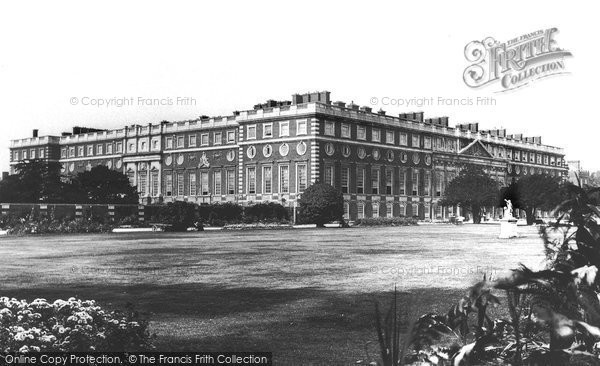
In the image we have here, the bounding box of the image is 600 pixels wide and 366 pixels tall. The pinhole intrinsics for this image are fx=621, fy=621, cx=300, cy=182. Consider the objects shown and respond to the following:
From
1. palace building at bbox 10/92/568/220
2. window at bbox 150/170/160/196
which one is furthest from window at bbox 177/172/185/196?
window at bbox 150/170/160/196

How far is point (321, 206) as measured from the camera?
4869 centimetres

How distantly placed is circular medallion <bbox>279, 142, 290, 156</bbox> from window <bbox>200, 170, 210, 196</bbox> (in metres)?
13.3

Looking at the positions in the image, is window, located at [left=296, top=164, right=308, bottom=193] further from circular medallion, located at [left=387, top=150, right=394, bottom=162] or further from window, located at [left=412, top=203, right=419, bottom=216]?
window, located at [left=412, top=203, right=419, bottom=216]

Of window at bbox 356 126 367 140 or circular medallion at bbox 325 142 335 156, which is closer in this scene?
circular medallion at bbox 325 142 335 156

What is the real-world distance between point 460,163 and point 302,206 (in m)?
29.5

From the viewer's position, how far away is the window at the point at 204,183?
232 feet

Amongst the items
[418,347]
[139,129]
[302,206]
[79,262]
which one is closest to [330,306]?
[418,347]

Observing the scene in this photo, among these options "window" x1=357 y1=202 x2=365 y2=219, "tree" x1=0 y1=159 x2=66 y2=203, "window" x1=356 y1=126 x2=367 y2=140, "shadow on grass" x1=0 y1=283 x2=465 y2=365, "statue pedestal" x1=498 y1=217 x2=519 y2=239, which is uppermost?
"window" x1=356 y1=126 x2=367 y2=140

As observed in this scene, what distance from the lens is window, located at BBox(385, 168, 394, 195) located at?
6450 centimetres

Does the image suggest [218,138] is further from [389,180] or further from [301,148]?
[389,180]

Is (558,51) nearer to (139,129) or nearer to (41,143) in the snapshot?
(139,129)

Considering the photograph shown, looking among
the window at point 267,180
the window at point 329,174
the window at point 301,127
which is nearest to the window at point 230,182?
the window at point 267,180

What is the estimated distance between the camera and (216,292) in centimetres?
1123

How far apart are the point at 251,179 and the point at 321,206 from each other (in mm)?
17089
